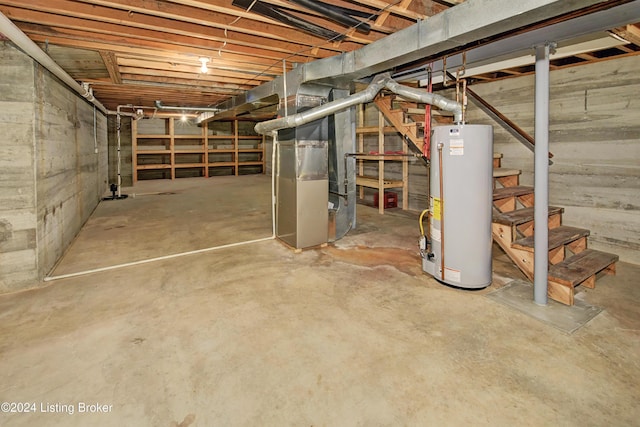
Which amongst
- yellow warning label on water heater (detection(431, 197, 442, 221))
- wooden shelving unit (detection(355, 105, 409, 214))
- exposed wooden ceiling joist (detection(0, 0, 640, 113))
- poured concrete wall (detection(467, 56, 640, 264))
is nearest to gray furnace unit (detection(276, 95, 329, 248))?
exposed wooden ceiling joist (detection(0, 0, 640, 113))

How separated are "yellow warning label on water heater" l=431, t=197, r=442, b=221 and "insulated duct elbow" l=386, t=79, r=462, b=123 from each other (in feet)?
2.18

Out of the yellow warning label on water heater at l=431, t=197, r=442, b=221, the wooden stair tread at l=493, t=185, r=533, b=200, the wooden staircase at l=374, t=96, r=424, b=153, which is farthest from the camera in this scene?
the wooden staircase at l=374, t=96, r=424, b=153

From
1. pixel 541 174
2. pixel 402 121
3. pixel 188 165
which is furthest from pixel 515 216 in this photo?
pixel 188 165

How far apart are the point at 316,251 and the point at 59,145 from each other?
2.88 meters

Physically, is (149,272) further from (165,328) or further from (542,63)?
(542,63)

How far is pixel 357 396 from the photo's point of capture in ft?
5.10

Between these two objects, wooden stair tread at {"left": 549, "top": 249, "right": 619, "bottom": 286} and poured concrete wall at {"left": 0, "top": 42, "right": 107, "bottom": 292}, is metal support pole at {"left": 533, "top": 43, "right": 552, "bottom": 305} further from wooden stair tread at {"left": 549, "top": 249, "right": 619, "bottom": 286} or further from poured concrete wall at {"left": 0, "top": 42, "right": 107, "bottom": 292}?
poured concrete wall at {"left": 0, "top": 42, "right": 107, "bottom": 292}

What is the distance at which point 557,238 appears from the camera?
9.20ft

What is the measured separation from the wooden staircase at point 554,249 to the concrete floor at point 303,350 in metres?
0.20

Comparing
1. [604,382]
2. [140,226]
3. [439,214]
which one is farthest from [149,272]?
[604,382]

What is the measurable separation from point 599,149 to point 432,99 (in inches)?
78.5

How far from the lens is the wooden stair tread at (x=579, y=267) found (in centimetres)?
244

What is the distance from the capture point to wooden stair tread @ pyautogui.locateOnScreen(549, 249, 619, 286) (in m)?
2.44

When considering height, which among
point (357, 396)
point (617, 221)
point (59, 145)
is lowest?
point (357, 396)
